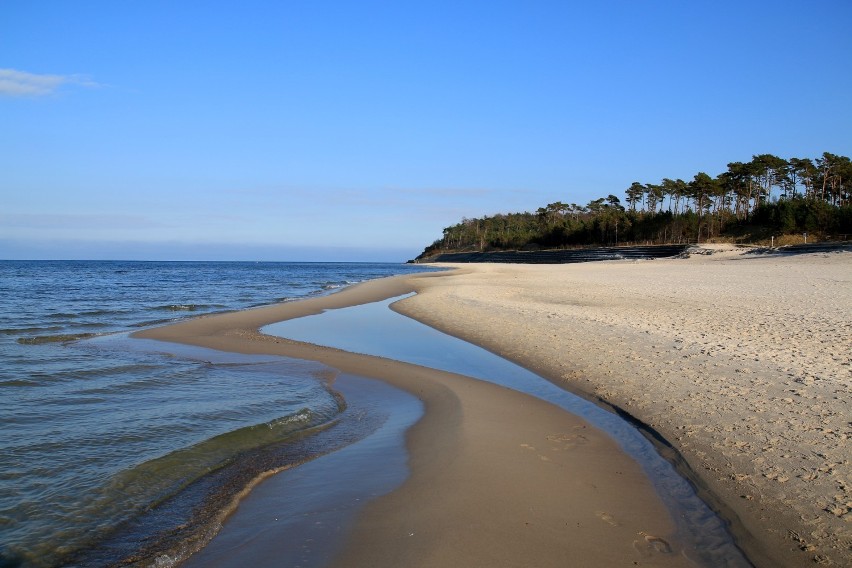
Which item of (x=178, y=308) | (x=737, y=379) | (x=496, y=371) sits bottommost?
(x=496, y=371)

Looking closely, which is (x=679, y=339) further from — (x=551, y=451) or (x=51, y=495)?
(x=51, y=495)

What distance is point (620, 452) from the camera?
664 cm

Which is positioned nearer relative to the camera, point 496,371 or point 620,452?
point 620,452

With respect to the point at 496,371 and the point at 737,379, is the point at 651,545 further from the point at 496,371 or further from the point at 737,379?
the point at 496,371

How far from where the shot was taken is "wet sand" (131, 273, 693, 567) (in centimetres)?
434

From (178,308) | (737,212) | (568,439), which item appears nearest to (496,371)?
(568,439)

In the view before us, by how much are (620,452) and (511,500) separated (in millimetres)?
1978

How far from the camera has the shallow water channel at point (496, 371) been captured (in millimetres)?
4570

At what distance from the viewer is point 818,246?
1836 inches

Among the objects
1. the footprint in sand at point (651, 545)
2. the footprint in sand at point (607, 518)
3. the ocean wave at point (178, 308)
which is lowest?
the footprint in sand at point (607, 518)

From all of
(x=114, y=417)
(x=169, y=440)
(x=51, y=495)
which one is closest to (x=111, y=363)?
(x=114, y=417)

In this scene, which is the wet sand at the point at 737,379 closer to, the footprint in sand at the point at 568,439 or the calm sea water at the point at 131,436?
the footprint in sand at the point at 568,439

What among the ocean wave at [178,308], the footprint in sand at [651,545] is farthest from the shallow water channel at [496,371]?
the ocean wave at [178,308]

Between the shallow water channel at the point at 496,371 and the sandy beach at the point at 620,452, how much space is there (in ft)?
0.53
